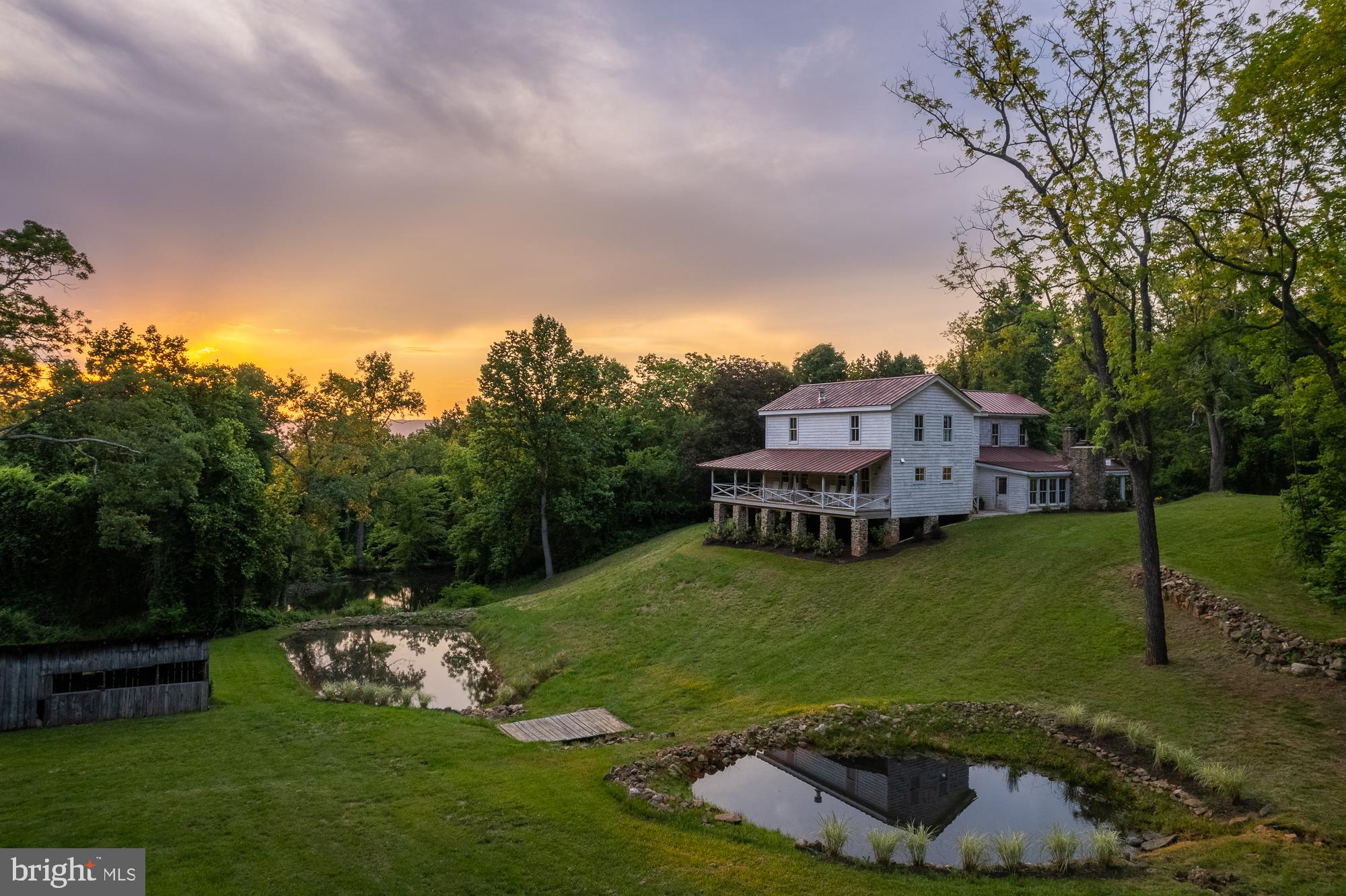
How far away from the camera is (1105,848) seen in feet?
31.6

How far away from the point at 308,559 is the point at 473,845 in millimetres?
34911

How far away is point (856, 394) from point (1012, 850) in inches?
980

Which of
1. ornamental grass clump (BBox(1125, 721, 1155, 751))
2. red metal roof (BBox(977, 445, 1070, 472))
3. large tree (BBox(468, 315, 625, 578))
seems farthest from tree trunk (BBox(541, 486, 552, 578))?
ornamental grass clump (BBox(1125, 721, 1155, 751))

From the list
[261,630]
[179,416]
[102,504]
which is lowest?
[261,630]

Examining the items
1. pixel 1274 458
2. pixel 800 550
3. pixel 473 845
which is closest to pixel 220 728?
pixel 473 845

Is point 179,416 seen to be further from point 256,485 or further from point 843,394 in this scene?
point 843,394

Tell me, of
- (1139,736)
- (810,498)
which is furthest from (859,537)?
(1139,736)

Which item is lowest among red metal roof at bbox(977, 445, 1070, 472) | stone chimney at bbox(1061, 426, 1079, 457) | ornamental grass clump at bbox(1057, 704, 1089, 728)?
ornamental grass clump at bbox(1057, 704, 1089, 728)

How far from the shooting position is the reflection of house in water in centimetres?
1244

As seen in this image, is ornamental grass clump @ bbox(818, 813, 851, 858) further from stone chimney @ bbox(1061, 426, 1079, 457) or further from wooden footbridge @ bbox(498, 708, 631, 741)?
stone chimney @ bbox(1061, 426, 1079, 457)

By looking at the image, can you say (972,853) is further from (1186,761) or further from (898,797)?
(1186,761)

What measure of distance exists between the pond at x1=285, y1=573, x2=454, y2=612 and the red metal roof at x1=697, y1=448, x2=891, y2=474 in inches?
806

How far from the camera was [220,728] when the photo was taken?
15.9 meters

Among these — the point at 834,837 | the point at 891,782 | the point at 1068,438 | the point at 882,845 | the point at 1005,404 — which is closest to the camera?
the point at 882,845
